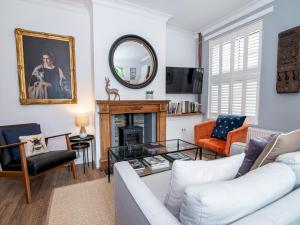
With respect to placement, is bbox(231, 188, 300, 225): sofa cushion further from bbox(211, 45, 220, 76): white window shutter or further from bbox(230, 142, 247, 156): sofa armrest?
bbox(211, 45, 220, 76): white window shutter

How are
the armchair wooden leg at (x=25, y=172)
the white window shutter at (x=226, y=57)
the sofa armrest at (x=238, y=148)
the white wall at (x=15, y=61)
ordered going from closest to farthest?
the sofa armrest at (x=238, y=148)
the armchair wooden leg at (x=25, y=172)
the white wall at (x=15, y=61)
the white window shutter at (x=226, y=57)

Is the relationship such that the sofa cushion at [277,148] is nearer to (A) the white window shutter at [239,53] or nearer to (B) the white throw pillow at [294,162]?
(B) the white throw pillow at [294,162]

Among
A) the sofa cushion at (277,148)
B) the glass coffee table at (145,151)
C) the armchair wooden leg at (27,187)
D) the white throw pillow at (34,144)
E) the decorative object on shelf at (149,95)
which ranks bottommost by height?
the armchair wooden leg at (27,187)

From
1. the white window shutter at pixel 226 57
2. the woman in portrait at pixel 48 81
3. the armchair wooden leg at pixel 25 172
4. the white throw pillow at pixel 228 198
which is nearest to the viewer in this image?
the white throw pillow at pixel 228 198

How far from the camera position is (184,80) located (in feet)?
12.6

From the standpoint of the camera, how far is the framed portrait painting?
2588mm

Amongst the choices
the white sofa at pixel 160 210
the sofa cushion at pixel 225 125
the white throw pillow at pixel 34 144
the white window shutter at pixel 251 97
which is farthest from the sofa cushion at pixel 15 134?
the white window shutter at pixel 251 97

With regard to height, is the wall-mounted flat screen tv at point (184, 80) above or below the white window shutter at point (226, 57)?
below

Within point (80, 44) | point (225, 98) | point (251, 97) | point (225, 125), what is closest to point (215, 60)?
point (225, 98)

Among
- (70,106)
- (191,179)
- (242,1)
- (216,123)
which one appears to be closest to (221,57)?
(242,1)

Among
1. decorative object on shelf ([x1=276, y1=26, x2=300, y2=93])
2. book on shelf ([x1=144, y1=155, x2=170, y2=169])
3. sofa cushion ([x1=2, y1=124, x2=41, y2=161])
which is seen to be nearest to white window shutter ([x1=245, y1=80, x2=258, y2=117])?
decorative object on shelf ([x1=276, y1=26, x2=300, y2=93])

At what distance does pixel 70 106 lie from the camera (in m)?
2.97

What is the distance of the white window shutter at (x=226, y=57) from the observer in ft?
11.3

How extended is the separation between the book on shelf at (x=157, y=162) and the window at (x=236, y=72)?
2.03m
